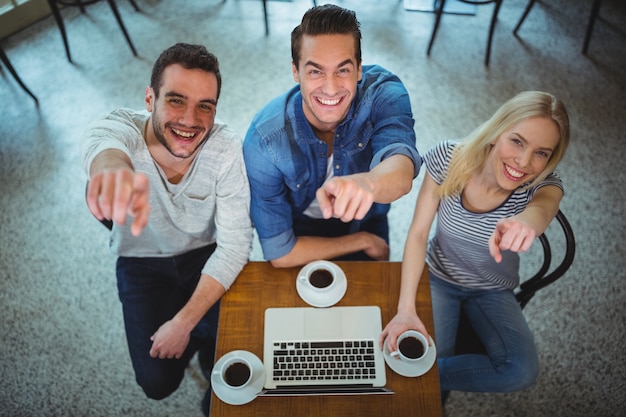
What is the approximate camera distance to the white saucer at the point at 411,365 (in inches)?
46.9

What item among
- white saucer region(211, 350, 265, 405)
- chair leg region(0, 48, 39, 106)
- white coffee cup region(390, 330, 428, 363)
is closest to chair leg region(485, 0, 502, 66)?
white coffee cup region(390, 330, 428, 363)

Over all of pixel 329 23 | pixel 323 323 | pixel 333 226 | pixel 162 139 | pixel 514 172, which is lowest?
pixel 333 226

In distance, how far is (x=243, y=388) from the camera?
116 cm

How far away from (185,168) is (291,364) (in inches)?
28.1

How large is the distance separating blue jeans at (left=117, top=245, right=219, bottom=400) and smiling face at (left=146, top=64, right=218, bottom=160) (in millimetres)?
488

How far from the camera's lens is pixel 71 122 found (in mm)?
2803

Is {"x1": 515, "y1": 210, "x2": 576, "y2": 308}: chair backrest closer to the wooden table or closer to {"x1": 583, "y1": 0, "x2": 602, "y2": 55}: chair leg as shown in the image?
the wooden table

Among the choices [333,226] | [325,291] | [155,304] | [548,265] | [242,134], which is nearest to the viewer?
[325,291]

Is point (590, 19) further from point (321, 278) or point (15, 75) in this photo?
point (15, 75)

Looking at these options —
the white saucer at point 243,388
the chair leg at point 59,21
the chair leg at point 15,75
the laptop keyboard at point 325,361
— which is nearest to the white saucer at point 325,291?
the laptop keyboard at point 325,361

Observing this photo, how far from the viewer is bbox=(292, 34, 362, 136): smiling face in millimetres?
1332

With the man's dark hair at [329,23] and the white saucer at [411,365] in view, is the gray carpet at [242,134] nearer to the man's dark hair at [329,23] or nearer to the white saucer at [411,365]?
the white saucer at [411,365]

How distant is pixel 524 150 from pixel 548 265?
405 mm

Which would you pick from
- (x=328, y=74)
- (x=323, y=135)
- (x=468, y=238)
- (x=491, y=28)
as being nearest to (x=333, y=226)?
(x=323, y=135)
